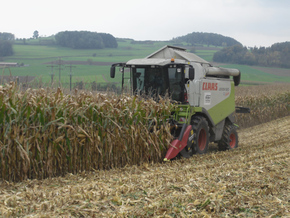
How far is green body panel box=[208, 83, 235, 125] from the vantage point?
9.93m

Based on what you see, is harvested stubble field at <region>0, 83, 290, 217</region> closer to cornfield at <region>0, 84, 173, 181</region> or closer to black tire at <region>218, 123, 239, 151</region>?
cornfield at <region>0, 84, 173, 181</region>

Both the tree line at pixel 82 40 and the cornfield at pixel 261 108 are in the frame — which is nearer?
the cornfield at pixel 261 108

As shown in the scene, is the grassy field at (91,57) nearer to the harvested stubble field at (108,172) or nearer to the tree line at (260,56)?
the tree line at (260,56)

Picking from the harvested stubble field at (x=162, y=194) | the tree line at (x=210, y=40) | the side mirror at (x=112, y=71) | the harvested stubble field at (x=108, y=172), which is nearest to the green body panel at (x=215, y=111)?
the harvested stubble field at (x=108, y=172)

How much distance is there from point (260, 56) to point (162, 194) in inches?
3087

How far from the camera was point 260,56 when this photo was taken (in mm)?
77812

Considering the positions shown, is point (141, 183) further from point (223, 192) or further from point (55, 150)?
point (55, 150)

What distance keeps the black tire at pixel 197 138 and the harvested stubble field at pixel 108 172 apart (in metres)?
0.29

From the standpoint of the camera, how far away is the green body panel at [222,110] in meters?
9.93

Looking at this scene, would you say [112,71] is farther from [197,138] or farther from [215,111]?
[215,111]

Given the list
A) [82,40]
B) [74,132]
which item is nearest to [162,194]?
[74,132]

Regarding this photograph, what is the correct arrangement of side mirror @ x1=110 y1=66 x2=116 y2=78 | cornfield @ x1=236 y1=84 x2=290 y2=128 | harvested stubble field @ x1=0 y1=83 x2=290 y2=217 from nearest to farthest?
harvested stubble field @ x1=0 y1=83 x2=290 y2=217 → side mirror @ x1=110 y1=66 x2=116 y2=78 → cornfield @ x1=236 y1=84 x2=290 y2=128

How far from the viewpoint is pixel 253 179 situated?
5.51 meters

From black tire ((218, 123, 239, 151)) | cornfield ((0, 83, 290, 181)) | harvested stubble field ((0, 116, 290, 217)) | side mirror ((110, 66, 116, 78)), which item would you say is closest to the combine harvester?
side mirror ((110, 66, 116, 78))
